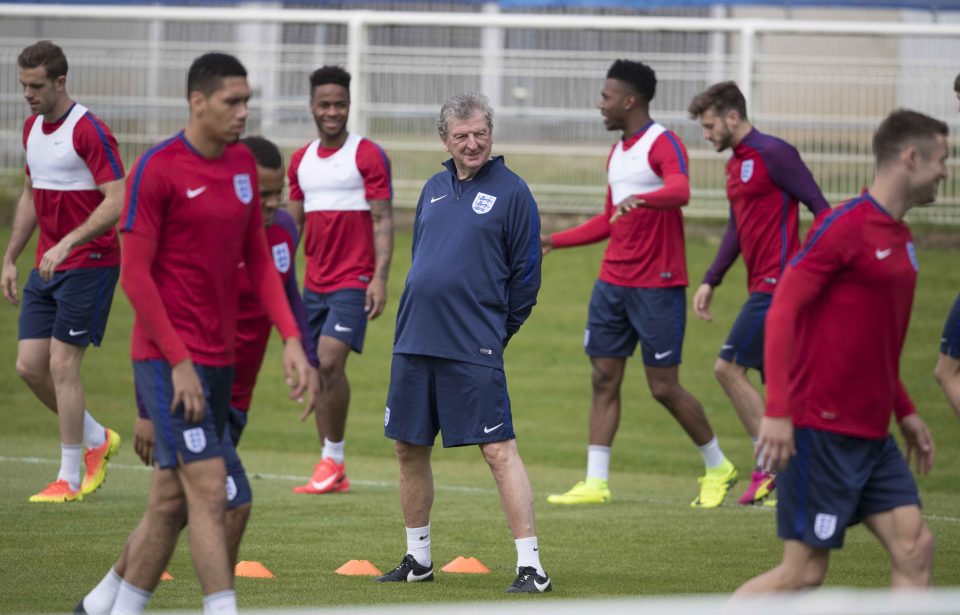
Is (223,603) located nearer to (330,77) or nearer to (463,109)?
(463,109)

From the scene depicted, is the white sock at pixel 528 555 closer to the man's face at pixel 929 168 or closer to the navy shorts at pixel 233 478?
the navy shorts at pixel 233 478

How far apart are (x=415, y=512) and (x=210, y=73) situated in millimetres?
2593

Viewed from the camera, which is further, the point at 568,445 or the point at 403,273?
the point at 403,273

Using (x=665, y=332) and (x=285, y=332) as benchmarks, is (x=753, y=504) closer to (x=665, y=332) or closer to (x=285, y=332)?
(x=665, y=332)

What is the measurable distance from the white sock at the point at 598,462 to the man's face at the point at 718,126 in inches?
90.1

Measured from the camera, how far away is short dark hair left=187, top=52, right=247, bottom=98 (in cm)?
582

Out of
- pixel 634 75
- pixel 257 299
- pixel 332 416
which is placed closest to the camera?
pixel 257 299

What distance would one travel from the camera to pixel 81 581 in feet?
23.4

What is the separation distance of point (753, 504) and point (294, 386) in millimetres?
5658

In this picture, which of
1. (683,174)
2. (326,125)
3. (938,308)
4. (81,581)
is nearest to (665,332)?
(683,174)

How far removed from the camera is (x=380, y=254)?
10789 millimetres

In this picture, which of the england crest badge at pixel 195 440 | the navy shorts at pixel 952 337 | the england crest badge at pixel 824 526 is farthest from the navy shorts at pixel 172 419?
the navy shorts at pixel 952 337

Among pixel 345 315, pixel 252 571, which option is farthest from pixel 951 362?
pixel 345 315

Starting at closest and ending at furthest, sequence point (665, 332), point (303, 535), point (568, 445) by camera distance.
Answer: point (303, 535) → point (665, 332) → point (568, 445)
